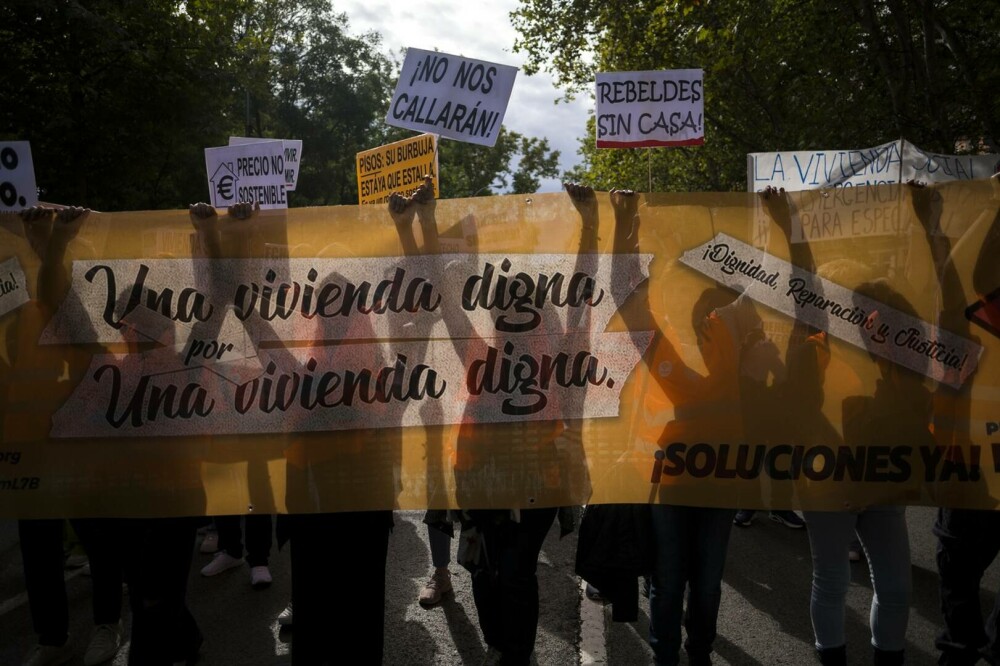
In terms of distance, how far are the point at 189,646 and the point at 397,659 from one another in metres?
0.98

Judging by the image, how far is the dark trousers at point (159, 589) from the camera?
3414mm

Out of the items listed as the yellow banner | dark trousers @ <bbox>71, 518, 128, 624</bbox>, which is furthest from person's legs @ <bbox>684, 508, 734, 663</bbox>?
dark trousers @ <bbox>71, 518, 128, 624</bbox>

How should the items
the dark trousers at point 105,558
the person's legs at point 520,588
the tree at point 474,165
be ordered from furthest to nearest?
the tree at point 474,165
the dark trousers at point 105,558
the person's legs at point 520,588

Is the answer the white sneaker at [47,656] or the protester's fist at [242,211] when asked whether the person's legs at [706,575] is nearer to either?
the protester's fist at [242,211]

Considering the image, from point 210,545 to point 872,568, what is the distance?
422 centimetres

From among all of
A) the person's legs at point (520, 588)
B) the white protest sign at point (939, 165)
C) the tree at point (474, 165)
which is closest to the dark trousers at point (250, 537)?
the person's legs at point (520, 588)

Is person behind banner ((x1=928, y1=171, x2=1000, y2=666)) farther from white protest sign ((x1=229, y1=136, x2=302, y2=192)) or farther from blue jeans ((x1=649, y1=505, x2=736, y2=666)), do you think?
white protest sign ((x1=229, y1=136, x2=302, y2=192))

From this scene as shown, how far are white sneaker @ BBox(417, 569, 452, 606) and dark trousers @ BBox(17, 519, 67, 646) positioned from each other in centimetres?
182

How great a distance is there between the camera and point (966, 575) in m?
3.66

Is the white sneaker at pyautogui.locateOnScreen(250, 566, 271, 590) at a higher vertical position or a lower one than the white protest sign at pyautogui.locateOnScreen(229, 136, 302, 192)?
lower

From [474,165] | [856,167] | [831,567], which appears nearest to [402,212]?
[831,567]

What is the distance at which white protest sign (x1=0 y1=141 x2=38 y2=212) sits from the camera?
4.57m

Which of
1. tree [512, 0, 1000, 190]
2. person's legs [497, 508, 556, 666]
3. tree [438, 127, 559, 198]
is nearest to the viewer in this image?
person's legs [497, 508, 556, 666]

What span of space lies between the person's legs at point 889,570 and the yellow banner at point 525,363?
12 cm
